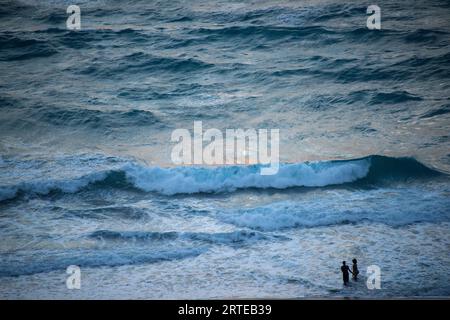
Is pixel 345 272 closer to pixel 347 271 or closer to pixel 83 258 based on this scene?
pixel 347 271

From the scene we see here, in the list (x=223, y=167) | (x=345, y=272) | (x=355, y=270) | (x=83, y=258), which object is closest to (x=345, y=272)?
(x=345, y=272)

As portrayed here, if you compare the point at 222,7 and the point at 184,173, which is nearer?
the point at 184,173

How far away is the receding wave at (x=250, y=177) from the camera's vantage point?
13.1m

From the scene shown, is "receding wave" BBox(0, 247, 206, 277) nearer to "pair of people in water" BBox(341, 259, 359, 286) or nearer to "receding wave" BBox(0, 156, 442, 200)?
"pair of people in water" BBox(341, 259, 359, 286)

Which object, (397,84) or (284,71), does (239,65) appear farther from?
(397,84)

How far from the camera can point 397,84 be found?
17.7 meters

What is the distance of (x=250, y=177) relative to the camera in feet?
44.1

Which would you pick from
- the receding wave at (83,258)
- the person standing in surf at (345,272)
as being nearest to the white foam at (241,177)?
the receding wave at (83,258)

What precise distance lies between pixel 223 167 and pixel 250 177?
2.20ft

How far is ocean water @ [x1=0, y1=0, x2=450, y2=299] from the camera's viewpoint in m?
9.84

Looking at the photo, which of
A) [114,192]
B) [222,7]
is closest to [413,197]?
[114,192]

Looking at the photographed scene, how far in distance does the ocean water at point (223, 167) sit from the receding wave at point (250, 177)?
0.04 meters
